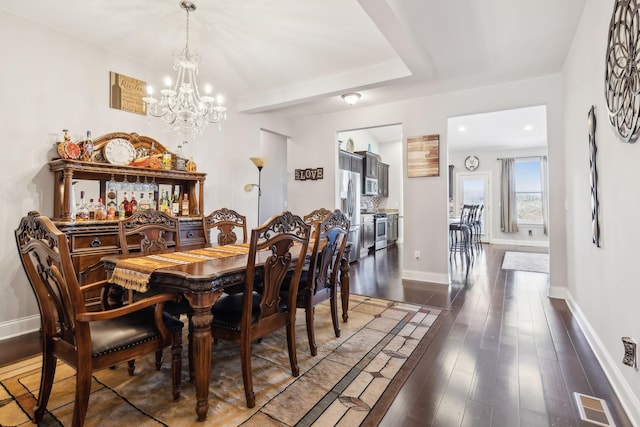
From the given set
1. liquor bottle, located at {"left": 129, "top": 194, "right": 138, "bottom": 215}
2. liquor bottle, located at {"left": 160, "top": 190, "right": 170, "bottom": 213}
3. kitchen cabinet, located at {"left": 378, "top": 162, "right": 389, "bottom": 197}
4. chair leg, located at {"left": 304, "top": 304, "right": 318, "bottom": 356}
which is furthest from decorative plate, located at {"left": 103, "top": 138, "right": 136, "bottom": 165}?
kitchen cabinet, located at {"left": 378, "top": 162, "right": 389, "bottom": 197}

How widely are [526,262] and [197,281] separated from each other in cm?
622

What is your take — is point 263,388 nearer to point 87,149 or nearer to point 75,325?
point 75,325

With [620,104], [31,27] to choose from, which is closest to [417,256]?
[620,104]

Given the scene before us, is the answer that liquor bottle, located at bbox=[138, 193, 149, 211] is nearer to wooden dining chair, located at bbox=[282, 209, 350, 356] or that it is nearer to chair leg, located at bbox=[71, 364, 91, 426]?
wooden dining chair, located at bbox=[282, 209, 350, 356]

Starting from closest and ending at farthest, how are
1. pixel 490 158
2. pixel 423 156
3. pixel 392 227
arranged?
pixel 423 156 → pixel 392 227 → pixel 490 158

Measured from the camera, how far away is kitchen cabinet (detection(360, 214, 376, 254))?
21.3 ft

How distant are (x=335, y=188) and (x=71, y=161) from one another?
3568mm

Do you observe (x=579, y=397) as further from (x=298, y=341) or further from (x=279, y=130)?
(x=279, y=130)

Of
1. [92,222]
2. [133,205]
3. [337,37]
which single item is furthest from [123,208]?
[337,37]

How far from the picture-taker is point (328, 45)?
10.4ft

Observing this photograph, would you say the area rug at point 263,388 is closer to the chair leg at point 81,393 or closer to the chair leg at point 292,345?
the chair leg at point 292,345

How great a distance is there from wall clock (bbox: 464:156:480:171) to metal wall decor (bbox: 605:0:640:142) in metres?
7.63

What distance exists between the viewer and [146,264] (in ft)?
5.90

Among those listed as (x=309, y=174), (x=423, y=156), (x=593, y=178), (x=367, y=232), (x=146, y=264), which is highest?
(x=423, y=156)
